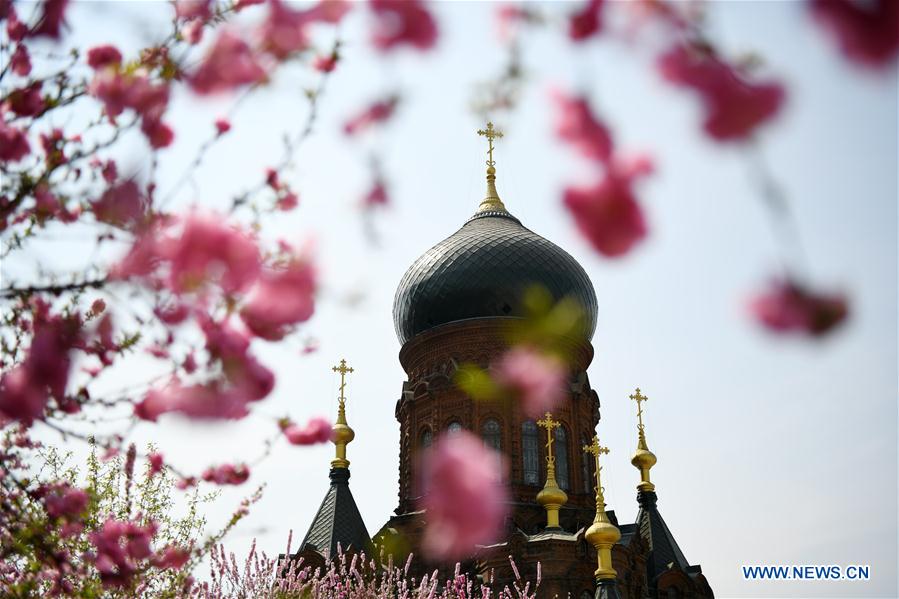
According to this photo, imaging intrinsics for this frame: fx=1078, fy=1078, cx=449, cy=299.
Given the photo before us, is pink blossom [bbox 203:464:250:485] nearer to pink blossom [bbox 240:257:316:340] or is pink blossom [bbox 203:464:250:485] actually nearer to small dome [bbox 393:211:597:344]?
Result: pink blossom [bbox 240:257:316:340]

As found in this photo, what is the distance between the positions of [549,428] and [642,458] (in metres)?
4.93

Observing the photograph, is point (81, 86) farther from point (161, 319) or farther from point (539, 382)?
point (539, 382)

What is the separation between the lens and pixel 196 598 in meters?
14.6

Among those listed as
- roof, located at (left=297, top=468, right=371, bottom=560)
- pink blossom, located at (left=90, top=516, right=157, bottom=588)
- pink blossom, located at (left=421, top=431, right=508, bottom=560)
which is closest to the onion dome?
roof, located at (left=297, top=468, right=371, bottom=560)

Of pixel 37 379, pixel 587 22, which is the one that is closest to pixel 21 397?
pixel 37 379

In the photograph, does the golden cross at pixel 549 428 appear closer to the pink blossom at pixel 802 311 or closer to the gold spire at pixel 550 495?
the gold spire at pixel 550 495

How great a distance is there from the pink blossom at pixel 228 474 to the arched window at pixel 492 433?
56.4ft

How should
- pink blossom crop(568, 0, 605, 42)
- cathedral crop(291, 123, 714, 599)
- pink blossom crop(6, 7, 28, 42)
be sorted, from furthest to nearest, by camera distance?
cathedral crop(291, 123, 714, 599)
pink blossom crop(6, 7, 28, 42)
pink blossom crop(568, 0, 605, 42)

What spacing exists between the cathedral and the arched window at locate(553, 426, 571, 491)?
0.03 m

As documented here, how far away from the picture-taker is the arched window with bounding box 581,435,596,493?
24.5 meters

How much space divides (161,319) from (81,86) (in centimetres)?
137

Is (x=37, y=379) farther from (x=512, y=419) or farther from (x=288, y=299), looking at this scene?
(x=512, y=419)

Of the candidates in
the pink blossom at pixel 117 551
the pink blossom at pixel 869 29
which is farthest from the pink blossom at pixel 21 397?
the pink blossom at pixel 869 29

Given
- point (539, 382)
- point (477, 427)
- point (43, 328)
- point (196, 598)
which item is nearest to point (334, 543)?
point (477, 427)
